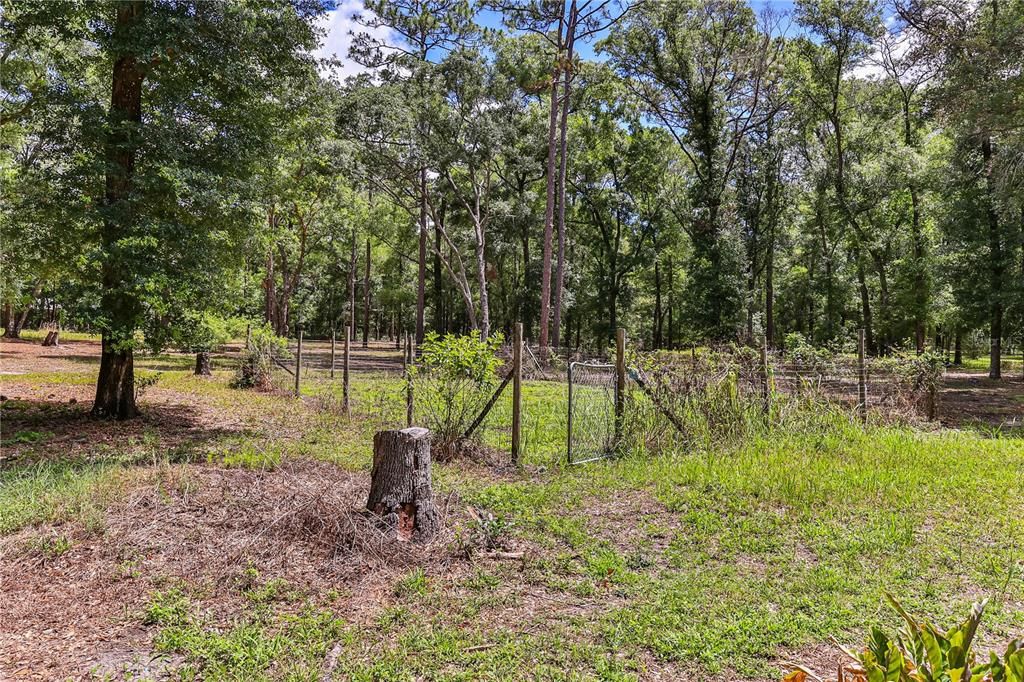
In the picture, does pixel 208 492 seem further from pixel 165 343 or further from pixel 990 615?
pixel 990 615

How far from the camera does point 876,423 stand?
28.0ft

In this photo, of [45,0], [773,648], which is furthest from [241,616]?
[45,0]

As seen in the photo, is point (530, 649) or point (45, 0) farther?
point (45, 0)

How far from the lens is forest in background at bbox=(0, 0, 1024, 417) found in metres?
7.58

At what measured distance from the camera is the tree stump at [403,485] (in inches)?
173

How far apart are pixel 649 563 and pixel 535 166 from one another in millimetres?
25989

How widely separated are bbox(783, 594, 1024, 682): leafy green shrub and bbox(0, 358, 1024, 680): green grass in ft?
4.31

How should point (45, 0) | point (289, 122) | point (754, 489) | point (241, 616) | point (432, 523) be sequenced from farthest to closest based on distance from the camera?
point (289, 122) → point (45, 0) → point (754, 489) → point (432, 523) → point (241, 616)

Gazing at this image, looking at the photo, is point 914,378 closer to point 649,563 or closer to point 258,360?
point 649,563

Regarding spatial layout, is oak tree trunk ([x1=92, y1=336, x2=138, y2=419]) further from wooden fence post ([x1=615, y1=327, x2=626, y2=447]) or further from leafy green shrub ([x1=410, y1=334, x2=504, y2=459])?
wooden fence post ([x1=615, y1=327, x2=626, y2=447])

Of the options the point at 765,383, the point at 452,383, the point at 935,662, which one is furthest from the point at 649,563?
the point at 765,383

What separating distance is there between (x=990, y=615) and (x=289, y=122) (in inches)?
415

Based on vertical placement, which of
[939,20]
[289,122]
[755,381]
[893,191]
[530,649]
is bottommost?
[530,649]

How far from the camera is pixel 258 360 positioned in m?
13.4
